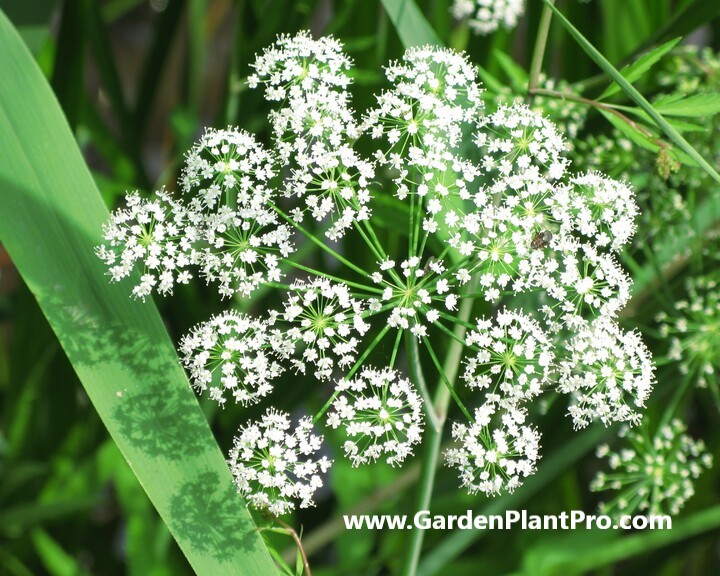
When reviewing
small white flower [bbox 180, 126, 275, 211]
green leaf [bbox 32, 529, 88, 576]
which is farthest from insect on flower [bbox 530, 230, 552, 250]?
green leaf [bbox 32, 529, 88, 576]

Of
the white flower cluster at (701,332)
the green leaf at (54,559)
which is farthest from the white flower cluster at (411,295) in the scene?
the green leaf at (54,559)

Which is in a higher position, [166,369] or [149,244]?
[149,244]

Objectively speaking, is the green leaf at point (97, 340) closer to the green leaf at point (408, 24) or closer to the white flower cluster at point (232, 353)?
the white flower cluster at point (232, 353)

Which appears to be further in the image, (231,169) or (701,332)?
(701,332)

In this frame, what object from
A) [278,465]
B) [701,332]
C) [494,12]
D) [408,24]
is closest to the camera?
[278,465]

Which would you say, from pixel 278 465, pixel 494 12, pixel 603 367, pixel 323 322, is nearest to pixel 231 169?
pixel 323 322

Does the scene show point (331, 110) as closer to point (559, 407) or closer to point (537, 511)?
point (559, 407)

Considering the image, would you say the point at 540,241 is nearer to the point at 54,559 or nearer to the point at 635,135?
the point at 635,135
